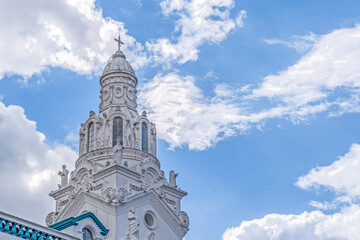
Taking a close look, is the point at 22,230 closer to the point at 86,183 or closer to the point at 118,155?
the point at 118,155

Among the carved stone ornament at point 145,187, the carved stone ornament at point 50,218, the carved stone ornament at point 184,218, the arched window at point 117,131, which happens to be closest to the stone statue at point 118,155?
the carved stone ornament at point 145,187

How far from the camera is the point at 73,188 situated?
43.8 metres

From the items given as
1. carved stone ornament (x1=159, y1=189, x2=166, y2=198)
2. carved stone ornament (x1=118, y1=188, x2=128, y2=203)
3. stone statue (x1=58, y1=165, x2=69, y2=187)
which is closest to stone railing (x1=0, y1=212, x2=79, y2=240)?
carved stone ornament (x1=118, y1=188, x2=128, y2=203)

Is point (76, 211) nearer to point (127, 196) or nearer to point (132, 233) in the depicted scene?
point (127, 196)

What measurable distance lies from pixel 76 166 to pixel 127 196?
7.28 m

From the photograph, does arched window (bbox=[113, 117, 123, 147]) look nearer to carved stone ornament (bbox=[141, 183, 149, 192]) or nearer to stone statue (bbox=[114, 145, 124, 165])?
A: stone statue (bbox=[114, 145, 124, 165])

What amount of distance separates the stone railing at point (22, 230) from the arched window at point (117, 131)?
2367 centimetres

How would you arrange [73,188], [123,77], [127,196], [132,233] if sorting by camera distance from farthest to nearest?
1. [123,77]
2. [73,188]
3. [127,196]
4. [132,233]

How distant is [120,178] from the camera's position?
137ft

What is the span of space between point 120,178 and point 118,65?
12.6 metres

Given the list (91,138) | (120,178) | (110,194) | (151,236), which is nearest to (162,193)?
(151,236)

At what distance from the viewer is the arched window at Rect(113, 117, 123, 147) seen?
45609 millimetres

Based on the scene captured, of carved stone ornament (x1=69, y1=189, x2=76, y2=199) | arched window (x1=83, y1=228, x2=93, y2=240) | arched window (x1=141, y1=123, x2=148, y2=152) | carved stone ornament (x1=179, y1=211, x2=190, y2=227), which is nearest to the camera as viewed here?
arched window (x1=83, y1=228, x2=93, y2=240)

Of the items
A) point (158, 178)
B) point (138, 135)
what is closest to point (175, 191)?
point (158, 178)
